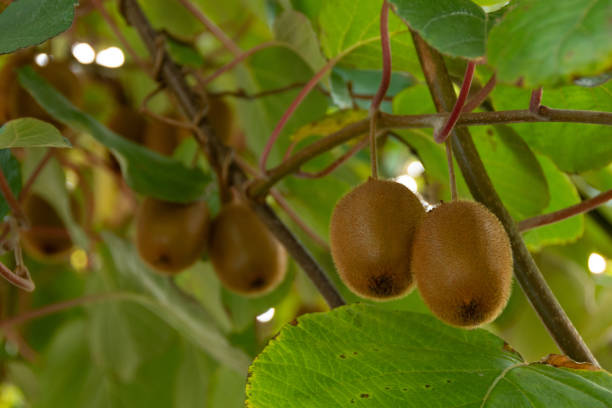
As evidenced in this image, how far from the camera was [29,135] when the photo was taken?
0.57m

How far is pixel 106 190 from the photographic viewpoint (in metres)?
1.60

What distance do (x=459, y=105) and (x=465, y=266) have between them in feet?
0.38

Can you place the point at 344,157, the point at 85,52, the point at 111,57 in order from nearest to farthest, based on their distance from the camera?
the point at 344,157, the point at 85,52, the point at 111,57

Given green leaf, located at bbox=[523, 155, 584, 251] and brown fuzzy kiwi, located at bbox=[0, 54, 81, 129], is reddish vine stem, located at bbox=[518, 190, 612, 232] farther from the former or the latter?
brown fuzzy kiwi, located at bbox=[0, 54, 81, 129]

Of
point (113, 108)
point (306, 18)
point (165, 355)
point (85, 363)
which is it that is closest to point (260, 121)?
point (306, 18)

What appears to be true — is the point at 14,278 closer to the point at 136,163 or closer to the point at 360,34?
the point at 136,163

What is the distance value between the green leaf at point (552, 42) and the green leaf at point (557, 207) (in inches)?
18.5

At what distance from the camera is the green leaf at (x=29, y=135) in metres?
0.57

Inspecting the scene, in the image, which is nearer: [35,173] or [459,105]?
[459,105]

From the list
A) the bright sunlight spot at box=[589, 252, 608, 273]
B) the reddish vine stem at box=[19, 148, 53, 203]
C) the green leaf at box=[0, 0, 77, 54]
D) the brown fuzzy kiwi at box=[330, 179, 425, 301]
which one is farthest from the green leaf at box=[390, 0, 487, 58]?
the bright sunlight spot at box=[589, 252, 608, 273]

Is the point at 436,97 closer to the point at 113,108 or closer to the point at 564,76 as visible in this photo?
the point at 564,76

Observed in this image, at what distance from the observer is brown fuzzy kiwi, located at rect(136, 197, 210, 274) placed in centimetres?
84

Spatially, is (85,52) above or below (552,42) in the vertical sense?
above

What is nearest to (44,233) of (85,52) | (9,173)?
(9,173)
